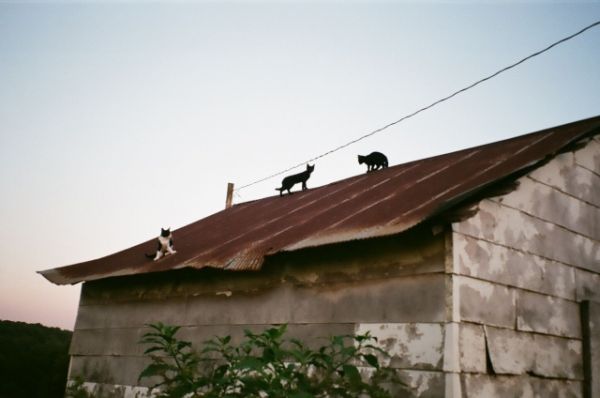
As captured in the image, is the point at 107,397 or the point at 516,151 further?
the point at 107,397

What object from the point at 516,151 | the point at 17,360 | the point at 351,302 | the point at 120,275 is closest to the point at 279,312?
the point at 351,302

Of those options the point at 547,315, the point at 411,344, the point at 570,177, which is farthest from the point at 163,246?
the point at 570,177

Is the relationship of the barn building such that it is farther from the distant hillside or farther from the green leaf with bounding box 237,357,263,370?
the distant hillside

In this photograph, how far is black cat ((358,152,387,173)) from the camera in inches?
388

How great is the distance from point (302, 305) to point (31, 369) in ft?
75.5

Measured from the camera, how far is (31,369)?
23281mm

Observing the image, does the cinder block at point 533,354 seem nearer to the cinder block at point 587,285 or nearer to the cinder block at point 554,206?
the cinder block at point 587,285

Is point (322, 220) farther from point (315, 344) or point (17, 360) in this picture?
point (17, 360)

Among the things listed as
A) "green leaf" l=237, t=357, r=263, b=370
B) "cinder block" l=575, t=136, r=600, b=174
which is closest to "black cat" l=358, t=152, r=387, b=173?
"cinder block" l=575, t=136, r=600, b=174

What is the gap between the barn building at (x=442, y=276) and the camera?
4.43 metres

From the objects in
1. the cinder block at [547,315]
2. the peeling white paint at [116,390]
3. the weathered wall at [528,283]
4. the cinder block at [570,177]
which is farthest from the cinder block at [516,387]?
the peeling white paint at [116,390]

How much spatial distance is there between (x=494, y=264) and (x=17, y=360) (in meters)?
25.8

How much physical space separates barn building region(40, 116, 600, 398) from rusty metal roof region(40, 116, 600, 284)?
0.14 feet

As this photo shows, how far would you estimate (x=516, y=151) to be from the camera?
252 inches
